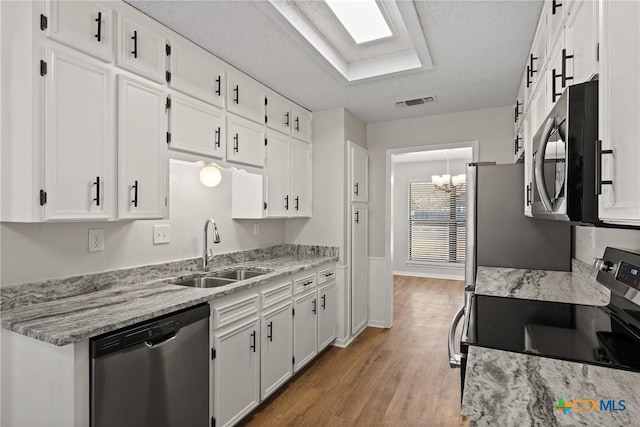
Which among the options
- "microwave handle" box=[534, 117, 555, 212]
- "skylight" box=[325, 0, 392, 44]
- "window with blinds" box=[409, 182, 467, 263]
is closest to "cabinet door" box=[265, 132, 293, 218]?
"skylight" box=[325, 0, 392, 44]

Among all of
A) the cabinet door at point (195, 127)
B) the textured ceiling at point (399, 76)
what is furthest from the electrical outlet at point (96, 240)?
the textured ceiling at point (399, 76)

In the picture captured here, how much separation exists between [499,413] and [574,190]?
605 millimetres

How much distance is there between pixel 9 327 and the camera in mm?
1402

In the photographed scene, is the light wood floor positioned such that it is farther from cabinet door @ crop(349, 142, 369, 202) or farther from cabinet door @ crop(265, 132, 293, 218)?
cabinet door @ crop(349, 142, 369, 202)

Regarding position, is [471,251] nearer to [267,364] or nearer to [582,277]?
[582,277]

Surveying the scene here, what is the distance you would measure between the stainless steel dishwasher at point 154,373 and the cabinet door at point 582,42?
1892 mm

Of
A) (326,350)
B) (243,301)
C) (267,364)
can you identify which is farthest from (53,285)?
(326,350)

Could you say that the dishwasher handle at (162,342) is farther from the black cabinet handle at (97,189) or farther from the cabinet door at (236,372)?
the black cabinet handle at (97,189)

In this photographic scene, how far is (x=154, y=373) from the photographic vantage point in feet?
5.30

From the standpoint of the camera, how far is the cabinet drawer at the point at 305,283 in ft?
9.46

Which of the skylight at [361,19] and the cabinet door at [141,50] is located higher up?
the skylight at [361,19]

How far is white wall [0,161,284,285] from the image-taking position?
165cm

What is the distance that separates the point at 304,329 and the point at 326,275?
0.59 meters

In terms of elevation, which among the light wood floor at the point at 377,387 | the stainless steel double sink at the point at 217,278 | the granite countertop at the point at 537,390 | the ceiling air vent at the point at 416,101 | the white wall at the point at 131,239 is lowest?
the light wood floor at the point at 377,387
